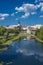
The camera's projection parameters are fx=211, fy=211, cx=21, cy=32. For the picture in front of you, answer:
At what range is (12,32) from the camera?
6588 centimetres

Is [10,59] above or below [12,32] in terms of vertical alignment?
below

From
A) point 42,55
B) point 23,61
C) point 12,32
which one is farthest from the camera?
point 12,32

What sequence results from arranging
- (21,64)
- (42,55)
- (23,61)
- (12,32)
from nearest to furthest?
(21,64) < (23,61) < (42,55) < (12,32)

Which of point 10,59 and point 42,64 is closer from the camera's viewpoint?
point 42,64

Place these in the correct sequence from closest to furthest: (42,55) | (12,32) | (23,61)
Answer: (23,61), (42,55), (12,32)

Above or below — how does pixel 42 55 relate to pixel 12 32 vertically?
below

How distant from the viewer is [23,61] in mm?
19594

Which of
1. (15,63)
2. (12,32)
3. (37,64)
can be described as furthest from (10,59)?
(12,32)

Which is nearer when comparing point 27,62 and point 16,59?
point 27,62

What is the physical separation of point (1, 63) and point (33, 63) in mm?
2902

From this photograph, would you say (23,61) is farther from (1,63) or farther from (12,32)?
(12,32)

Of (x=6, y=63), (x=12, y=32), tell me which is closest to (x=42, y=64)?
(x=6, y=63)

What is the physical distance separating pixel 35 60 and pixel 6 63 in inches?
117

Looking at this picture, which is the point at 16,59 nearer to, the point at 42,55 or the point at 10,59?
the point at 10,59
